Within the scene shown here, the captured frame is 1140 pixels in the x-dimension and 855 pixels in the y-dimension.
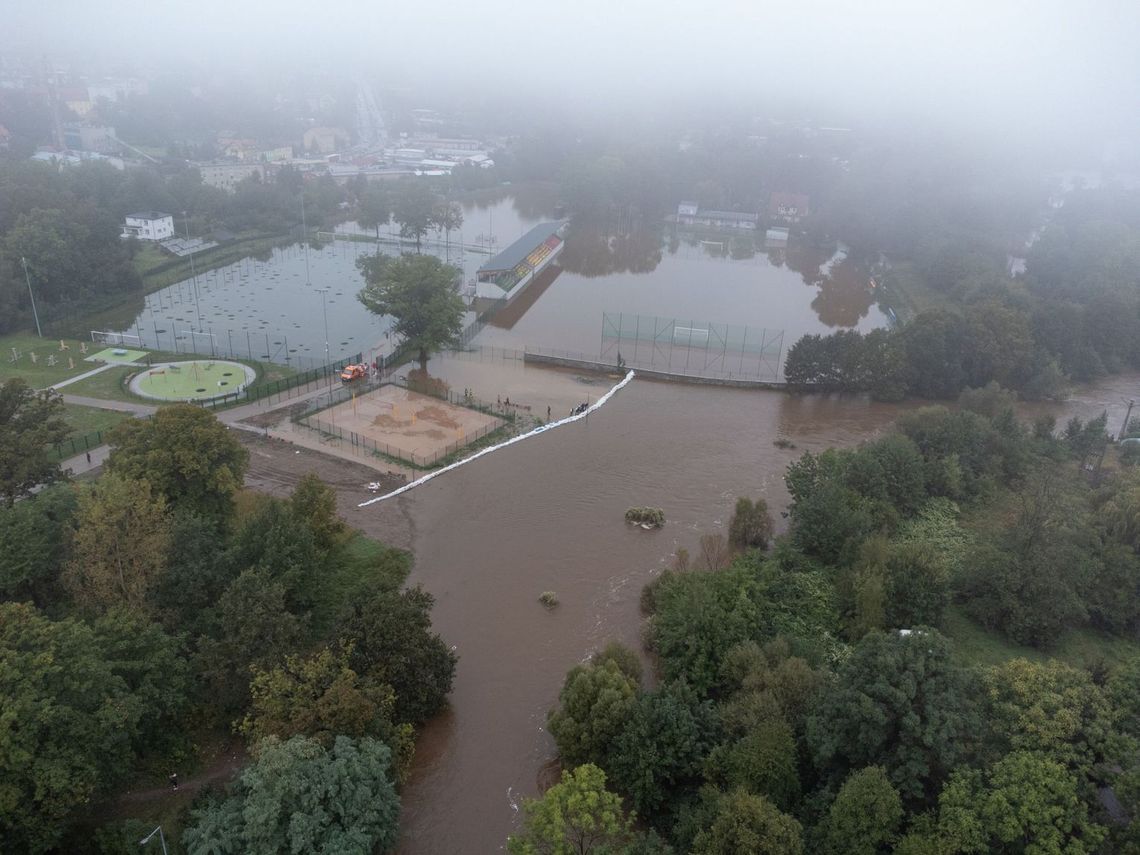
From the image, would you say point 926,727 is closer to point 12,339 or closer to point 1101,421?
point 1101,421

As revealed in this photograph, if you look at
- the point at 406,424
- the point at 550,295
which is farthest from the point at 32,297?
the point at 550,295

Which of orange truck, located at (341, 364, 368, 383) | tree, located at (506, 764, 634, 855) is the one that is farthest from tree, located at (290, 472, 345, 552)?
orange truck, located at (341, 364, 368, 383)

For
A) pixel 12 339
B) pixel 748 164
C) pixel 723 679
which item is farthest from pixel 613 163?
pixel 723 679

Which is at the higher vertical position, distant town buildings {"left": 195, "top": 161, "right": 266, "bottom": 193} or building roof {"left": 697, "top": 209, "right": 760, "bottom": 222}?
distant town buildings {"left": 195, "top": 161, "right": 266, "bottom": 193}

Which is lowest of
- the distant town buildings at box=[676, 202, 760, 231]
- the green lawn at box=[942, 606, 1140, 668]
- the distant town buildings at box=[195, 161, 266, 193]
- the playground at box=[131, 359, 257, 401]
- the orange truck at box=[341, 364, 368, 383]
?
the green lawn at box=[942, 606, 1140, 668]

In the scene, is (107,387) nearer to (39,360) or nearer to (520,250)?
(39,360)

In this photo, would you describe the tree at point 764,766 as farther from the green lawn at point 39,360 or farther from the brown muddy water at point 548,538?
the green lawn at point 39,360

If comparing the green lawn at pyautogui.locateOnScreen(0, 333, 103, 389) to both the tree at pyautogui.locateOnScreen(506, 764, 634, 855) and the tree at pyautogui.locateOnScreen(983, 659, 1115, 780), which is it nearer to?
the tree at pyautogui.locateOnScreen(506, 764, 634, 855)
